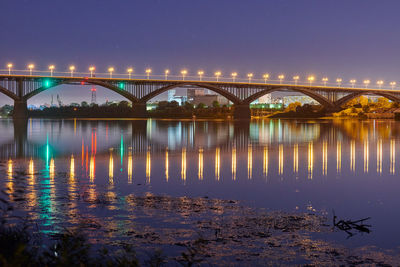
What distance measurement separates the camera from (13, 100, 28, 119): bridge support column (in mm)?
104713

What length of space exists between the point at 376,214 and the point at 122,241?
613 cm

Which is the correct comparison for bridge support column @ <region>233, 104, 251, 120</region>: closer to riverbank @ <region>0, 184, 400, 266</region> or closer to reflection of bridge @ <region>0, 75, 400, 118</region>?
reflection of bridge @ <region>0, 75, 400, 118</region>

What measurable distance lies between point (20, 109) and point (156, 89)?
96.0ft

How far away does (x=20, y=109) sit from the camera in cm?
10706

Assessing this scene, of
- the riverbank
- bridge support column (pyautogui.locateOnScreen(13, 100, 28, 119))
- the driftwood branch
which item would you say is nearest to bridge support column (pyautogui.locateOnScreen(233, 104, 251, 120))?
bridge support column (pyautogui.locateOnScreen(13, 100, 28, 119))

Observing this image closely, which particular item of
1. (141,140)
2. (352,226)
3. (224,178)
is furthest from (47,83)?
(352,226)

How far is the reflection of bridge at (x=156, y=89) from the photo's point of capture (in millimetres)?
103438

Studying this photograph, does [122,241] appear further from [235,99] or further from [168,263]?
[235,99]

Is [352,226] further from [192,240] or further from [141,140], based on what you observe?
[141,140]

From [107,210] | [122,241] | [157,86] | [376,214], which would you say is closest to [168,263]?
[122,241]

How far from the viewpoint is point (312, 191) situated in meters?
15.4

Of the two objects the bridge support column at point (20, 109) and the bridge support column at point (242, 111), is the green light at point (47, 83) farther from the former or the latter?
the bridge support column at point (242, 111)

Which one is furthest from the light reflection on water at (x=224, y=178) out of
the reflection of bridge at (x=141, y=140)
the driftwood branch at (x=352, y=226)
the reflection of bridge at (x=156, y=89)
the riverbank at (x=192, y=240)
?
the reflection of bridge at (x=156, y=89)

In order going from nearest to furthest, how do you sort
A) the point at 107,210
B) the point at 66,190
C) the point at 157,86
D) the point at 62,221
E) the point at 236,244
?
the point at 236,244 < the point at 62,221 < the point at 107,210 < the point at 66,190 < the point at 157,86
